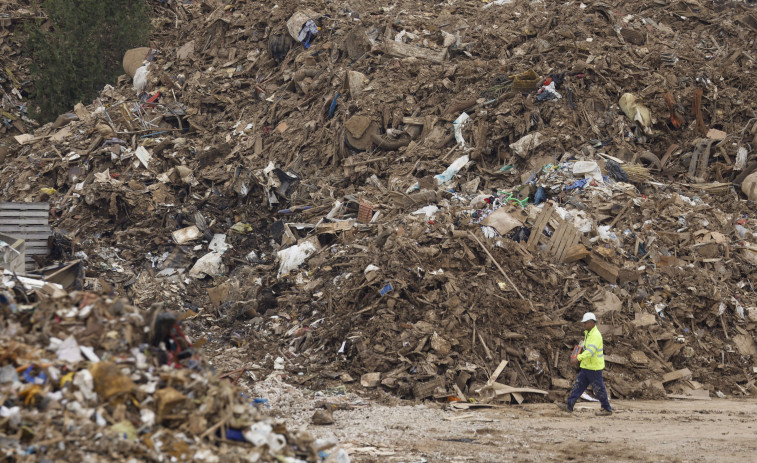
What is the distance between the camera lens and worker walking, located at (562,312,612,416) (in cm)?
746

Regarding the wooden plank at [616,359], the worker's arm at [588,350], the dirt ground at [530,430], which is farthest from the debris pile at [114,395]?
the wooden plank at [616,359]

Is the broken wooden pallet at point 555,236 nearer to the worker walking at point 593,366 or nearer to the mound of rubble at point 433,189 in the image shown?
the mound of rubble at point 433,189

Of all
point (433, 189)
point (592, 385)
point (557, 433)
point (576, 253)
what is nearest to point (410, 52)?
point (433, 189)

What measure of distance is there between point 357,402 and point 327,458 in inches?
118

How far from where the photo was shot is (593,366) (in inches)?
295

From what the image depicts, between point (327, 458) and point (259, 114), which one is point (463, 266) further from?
point (259, 114)

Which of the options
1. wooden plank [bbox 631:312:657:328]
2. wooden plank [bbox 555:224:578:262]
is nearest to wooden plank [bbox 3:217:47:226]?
wooden plank [bbox 555:224:578:262]

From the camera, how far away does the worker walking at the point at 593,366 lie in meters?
7.46

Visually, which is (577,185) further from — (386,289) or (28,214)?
(28,214)

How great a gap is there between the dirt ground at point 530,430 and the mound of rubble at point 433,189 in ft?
1.65

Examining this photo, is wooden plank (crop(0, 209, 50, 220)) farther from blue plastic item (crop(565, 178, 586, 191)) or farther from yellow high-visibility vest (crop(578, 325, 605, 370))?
yellow high-visibility vest (crop(578, 325, 605, 370))

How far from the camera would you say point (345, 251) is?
10484mm

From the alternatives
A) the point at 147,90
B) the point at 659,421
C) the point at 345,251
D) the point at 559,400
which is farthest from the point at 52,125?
the point at 659,421

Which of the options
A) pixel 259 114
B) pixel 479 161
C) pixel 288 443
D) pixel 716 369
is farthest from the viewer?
pixel 259 114
